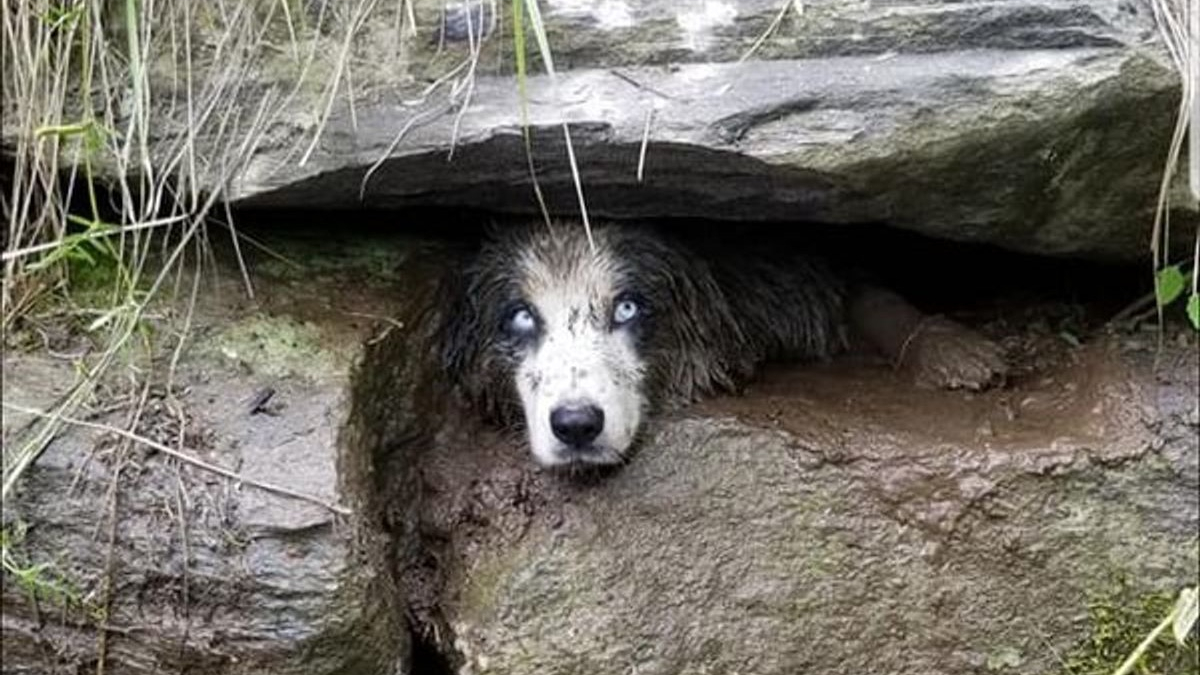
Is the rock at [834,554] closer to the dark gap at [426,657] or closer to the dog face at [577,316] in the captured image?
the dark gap at [426,657]

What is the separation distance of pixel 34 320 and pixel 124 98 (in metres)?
0.51

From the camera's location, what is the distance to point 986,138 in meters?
3.51

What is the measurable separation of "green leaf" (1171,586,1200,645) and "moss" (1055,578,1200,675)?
0.61 feet

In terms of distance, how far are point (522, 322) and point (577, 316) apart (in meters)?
0.15

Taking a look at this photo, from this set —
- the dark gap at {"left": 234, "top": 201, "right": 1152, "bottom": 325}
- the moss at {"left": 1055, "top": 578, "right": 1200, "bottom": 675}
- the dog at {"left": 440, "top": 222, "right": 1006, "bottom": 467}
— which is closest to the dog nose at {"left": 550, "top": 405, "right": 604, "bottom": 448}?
the dog at {"left": 440, "top": 222, "right": 1006, "bottom": 467}

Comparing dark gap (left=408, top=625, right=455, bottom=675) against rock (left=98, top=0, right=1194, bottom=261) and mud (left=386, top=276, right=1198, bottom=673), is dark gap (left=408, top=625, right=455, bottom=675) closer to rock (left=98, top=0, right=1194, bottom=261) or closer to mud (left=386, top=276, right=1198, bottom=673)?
mud (left=386, top=276, right=1198, bottom=673)

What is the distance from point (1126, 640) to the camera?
3688 millimetres

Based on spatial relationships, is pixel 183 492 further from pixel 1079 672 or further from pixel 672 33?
pixel 1079 672

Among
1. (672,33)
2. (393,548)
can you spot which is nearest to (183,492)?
(393,548)

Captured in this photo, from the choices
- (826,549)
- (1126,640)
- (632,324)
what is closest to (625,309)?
(632,324)

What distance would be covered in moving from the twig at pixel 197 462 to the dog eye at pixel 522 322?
0.77 meters

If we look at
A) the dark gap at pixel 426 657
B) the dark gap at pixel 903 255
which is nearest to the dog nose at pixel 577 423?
the dark gap at pixel 426 657

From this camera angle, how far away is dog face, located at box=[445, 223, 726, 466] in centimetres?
399

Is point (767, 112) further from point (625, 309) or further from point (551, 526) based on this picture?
point (551, 526)
